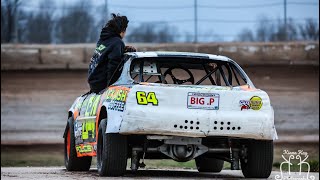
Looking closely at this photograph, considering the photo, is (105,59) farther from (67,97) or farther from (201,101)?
(67,97)

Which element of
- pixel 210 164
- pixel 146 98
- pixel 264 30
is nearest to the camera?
pixel 146 98

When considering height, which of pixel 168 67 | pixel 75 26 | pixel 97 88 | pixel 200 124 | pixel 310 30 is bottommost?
pixel 310 30

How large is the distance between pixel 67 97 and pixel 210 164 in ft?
50.9

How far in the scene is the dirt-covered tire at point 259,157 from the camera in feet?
39.7

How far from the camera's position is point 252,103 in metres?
11.6

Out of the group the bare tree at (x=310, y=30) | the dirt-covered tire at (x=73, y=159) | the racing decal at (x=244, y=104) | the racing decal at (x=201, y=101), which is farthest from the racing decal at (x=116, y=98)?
the bare tree at (x=310, y=30)

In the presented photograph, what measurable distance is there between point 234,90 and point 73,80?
18.3 metres

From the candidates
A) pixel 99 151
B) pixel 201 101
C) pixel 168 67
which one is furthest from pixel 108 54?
pixel 201 101

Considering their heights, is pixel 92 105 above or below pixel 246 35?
above

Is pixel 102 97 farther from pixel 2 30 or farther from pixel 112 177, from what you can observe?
pixel 2 30

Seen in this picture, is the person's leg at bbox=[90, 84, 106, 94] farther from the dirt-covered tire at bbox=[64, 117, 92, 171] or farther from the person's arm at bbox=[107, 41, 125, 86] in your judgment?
the dirt-covered tire at bbox=[64, 117, 92, 171]

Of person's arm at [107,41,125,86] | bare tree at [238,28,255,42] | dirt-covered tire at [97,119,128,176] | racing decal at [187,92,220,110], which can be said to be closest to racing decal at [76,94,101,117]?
person's arm at [107,41,125,86]

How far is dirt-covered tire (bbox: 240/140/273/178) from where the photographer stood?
12.1m

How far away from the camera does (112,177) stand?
11609mm
